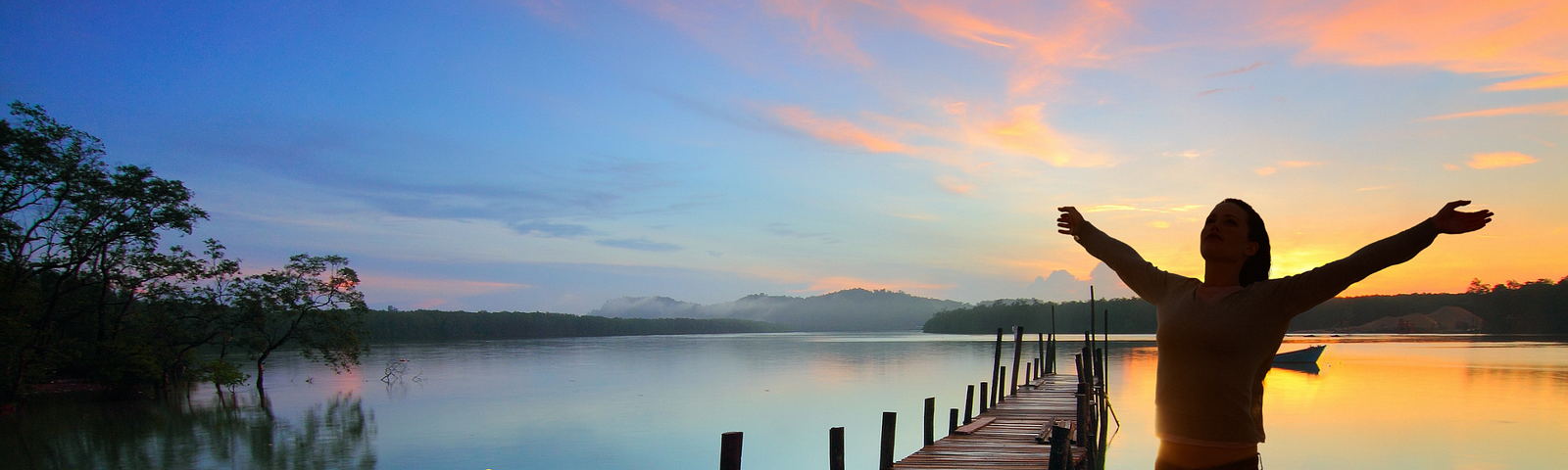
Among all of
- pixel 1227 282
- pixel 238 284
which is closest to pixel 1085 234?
pixel 1227 282

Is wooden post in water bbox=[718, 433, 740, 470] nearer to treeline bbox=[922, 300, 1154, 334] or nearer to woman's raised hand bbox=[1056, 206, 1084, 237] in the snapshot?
woman's raised hand bbox=[1056, 206, 1084, 237]

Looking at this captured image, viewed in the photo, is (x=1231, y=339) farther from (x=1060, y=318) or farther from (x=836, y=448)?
(x=1060, y=318)

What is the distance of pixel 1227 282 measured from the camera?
2.44m

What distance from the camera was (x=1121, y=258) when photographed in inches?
109

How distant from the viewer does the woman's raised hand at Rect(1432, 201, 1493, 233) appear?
222 cm

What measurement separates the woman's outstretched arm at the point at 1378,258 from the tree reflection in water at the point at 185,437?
20.4 meters

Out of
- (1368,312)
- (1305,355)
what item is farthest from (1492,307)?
(1305,355)

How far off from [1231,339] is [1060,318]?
134 m

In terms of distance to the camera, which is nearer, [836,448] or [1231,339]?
[1231,339]

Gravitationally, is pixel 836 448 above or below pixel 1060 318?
below

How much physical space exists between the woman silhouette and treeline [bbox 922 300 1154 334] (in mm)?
105786

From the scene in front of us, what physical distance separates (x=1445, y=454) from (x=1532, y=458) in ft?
5.29

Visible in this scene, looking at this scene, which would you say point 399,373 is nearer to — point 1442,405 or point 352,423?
point 352,423

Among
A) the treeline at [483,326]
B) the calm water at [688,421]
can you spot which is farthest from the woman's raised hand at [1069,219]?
the treeline at [483,326]
